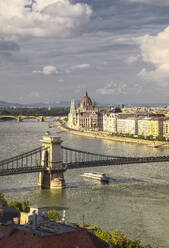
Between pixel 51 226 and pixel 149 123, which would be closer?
pixel 51 226

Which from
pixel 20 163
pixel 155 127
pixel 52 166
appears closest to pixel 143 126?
pixel 155 127

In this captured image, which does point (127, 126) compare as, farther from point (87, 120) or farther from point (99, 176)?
point (99, 176)

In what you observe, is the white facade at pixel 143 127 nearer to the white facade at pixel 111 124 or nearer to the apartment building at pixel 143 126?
the apartment building at pixel 143 126

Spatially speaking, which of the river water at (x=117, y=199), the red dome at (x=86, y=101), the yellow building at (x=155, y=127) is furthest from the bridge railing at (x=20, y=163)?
the red dome at (x=86, y=101)

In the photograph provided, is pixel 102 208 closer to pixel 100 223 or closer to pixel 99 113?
pixel 100 223

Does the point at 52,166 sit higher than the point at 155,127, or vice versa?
the point at 155,127

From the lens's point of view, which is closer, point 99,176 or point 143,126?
point 99,176

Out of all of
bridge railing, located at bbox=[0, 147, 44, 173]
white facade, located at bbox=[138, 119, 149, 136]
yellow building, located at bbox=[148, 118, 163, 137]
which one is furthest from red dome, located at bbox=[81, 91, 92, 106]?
bridge railing, located at bbox=[0, 147, 44, 173]

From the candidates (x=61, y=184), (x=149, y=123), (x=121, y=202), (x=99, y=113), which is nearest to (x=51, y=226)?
(x=121, y=202)

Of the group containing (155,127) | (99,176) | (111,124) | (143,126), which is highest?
(111,124)
